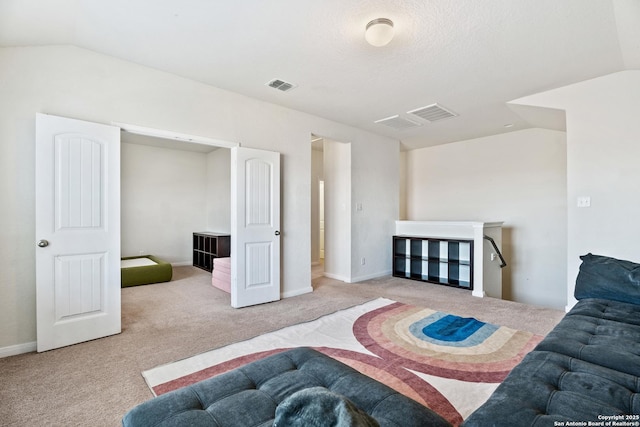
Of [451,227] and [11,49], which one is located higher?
[11,49]

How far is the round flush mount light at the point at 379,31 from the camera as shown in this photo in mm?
2252

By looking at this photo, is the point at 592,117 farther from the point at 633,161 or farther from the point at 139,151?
the point at 139,151

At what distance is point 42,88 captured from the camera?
2564 millimetres

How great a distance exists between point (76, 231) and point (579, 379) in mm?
3565

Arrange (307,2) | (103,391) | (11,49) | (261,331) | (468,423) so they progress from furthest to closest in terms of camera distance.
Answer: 1. (261,331)
2. (11,49)
3. (307,2)
4. (103,391)
5. (468,423)

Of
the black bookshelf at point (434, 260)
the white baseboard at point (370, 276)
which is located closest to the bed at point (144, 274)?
the white baseboard at point (370, 276)

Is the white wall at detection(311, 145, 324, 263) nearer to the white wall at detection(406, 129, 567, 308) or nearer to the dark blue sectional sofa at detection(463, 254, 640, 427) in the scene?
the white wall at detection(406, 129, 567, 308)

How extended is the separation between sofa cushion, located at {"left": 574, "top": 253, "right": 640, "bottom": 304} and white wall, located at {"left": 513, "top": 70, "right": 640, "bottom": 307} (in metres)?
0.96

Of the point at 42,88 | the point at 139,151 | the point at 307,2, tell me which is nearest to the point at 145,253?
the point at 139,151

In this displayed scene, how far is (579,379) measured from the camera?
→ 119cm

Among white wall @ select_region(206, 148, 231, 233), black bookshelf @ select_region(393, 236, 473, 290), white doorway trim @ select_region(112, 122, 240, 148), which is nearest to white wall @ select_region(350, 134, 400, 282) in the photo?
black bookshelf @ select_region(393, 236, 473, 290)

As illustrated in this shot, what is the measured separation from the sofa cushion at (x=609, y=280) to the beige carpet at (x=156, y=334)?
737mm

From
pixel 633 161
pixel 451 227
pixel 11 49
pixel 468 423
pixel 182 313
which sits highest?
pixel 11 49

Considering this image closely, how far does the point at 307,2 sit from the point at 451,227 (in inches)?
162
